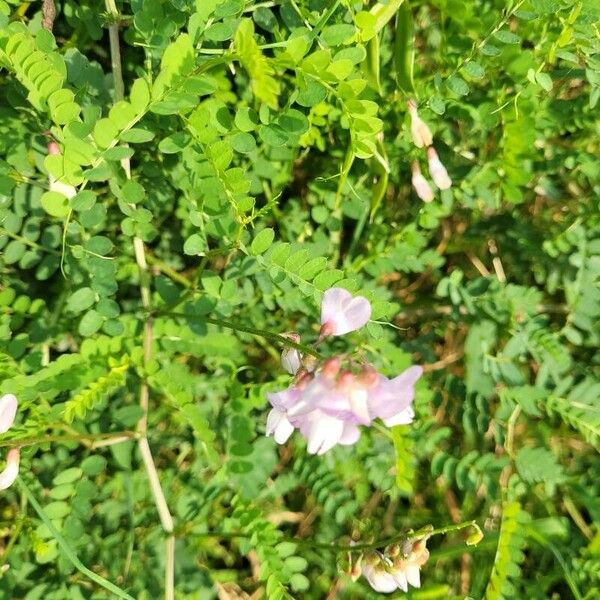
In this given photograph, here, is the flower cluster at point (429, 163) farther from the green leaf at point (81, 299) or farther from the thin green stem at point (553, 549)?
the thin green stem at point (553, 549)

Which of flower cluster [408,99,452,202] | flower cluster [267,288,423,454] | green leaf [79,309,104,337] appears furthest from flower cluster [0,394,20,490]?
flower cluster [408,99,452,202]

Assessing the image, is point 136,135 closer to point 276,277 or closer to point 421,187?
point 276,277

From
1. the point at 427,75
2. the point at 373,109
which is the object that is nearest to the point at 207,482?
the point at 373,109

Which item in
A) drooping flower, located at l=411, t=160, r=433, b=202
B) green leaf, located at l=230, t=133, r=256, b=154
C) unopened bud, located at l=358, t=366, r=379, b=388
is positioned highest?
green leaf, located at l=230, t=133, r=256, b=154

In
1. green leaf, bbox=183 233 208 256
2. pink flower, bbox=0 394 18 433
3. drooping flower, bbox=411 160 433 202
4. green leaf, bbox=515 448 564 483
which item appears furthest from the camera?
green leaf, bbox=515 448 564 483

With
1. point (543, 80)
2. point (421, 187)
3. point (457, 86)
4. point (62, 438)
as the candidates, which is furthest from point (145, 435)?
point (543, 80)

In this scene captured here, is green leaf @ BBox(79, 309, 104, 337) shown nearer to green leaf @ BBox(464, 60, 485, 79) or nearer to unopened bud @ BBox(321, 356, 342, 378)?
unopened bud @ BBox(321, 356, 342, 378)

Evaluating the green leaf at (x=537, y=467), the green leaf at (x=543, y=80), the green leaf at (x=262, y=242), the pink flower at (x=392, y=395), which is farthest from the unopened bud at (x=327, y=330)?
the green leaf at (x=537, y=467)

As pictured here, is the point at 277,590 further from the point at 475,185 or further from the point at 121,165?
the point at 475,185
